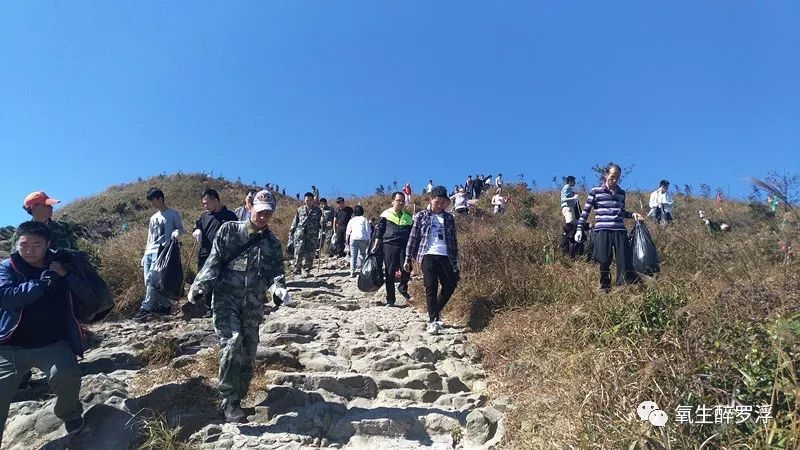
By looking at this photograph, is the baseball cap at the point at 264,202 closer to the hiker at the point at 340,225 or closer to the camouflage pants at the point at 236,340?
the camouflage pants at the point at 236,340

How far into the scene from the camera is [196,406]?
446 cm

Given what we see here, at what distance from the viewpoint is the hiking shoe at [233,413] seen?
4.23 metres

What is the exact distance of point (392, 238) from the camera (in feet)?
27.8

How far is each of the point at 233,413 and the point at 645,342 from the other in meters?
3.24

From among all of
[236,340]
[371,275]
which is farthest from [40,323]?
[371,275]

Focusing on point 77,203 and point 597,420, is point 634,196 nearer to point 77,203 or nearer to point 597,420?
point 597,420

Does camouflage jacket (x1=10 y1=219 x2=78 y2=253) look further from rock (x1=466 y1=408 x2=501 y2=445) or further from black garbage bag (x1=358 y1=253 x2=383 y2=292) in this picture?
rock (x1=466 y1=408 x2=501 y2=445)

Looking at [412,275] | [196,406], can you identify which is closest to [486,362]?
[196,406]

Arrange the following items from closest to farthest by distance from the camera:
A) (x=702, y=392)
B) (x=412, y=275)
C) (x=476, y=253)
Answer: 1. (x=702, y=392)
2. (x=476, y=253)
3. (x=412, y=275)

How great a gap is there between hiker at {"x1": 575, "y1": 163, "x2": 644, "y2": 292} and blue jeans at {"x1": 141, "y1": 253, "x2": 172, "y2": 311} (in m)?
5.83

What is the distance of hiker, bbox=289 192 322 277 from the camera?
11255 mm

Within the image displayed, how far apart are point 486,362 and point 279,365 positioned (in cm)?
218

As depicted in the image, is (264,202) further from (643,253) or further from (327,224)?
(327,224)

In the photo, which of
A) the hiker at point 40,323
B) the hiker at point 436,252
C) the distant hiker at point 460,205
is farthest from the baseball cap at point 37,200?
the distant hiker at point 460,205
